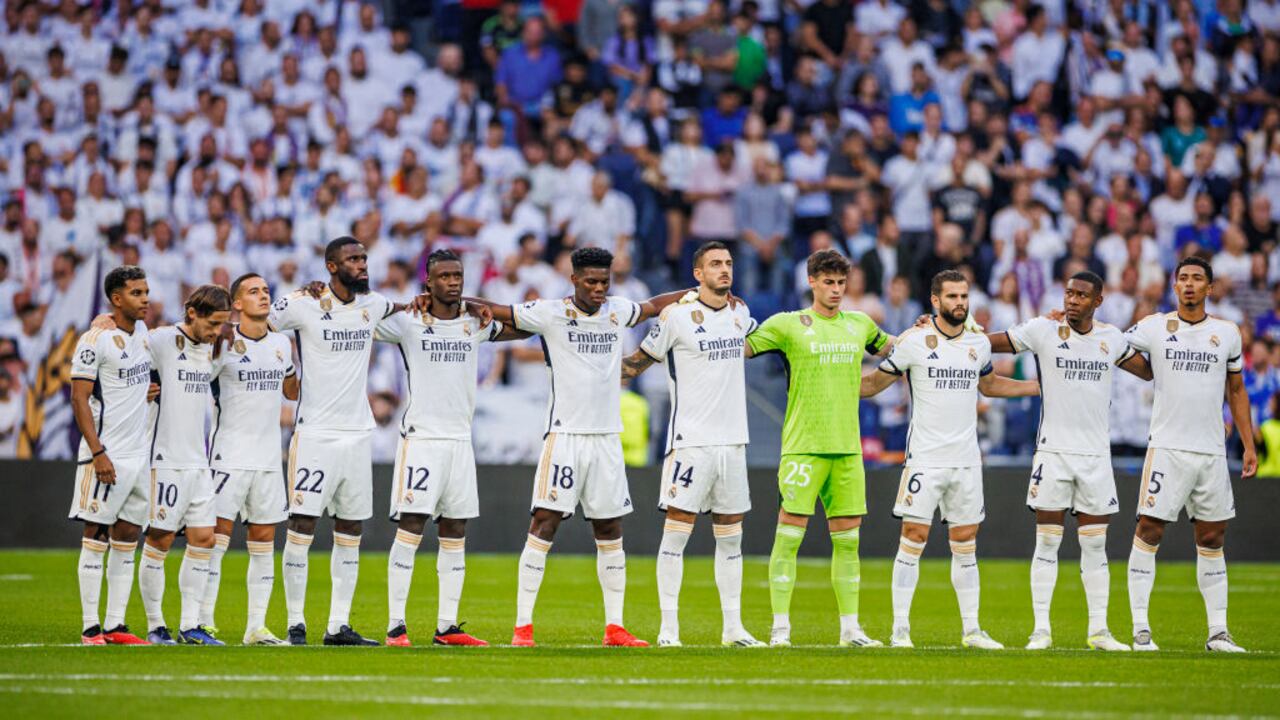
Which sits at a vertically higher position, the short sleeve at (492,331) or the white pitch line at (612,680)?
the short sleeve at (492,331)

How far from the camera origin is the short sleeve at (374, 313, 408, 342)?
44.2 feet

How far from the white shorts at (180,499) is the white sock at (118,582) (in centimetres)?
28

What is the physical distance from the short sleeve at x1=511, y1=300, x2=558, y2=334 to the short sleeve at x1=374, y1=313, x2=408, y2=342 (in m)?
0.85

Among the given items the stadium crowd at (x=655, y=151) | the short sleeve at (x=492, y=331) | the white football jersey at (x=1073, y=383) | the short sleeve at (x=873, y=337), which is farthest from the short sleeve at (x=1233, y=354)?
the stadium crowd at (x=655, y=151)

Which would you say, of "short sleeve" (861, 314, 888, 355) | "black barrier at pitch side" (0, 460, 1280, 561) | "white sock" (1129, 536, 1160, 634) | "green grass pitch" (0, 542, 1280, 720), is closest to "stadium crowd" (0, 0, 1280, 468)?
"black barrier at pitch side" (0, 460, 1280, 561)

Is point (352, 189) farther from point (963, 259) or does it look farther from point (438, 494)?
point (438, 494)

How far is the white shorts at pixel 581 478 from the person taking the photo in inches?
523

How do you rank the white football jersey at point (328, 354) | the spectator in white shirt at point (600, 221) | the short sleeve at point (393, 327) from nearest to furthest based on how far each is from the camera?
1. the white football jersey at point (328, 354)
2. the short sleeve at point (393, 327)
3. the spectator in white shirt at point (600, 221)

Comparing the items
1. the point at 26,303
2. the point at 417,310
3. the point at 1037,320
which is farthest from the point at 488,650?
the point at 26,303

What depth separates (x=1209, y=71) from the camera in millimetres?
29312

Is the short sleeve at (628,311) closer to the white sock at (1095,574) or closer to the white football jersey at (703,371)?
the white football jersey at (703,371)

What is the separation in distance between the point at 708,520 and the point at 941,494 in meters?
9.67

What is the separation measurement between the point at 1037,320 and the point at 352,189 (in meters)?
14.3

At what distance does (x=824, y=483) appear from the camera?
44.8ft
